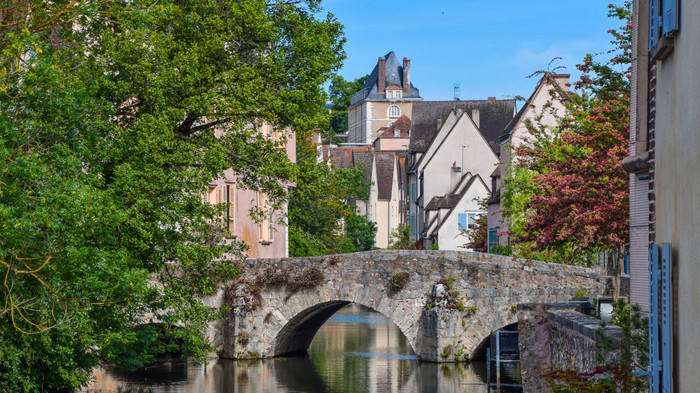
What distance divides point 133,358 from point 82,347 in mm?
2489

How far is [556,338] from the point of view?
12398 millimetres

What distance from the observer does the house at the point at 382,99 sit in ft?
353

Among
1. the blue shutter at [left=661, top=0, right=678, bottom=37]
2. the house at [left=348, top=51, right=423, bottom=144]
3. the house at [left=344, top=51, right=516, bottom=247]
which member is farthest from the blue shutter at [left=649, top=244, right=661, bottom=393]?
the house at [left=348, top=51, right=423, bottom=144]

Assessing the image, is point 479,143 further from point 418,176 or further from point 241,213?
point 241,213

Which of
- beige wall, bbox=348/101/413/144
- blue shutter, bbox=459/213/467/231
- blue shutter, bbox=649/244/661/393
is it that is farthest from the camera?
beige wall, bbox=348/101/413/144

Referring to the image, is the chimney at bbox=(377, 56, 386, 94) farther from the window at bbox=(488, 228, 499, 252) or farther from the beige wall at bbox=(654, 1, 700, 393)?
the beige wall at bbox=(654, 1, 700, 393)

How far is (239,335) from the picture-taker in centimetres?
2558

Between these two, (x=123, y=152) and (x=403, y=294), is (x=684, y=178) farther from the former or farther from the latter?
(x=403, y=294)

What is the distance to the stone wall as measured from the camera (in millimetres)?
9844

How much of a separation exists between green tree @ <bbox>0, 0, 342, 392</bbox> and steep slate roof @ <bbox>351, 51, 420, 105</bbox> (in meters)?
93.0

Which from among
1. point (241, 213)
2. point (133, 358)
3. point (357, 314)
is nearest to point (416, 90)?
point (357, 314)

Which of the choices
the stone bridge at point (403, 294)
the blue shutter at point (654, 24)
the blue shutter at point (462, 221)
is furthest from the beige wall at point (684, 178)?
the blue shutter at point (462, 221)

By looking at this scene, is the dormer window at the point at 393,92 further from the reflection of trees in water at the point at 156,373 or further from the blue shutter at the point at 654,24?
the blue shutter at the point at 654,24

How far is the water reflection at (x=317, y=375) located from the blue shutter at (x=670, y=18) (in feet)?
46.7
